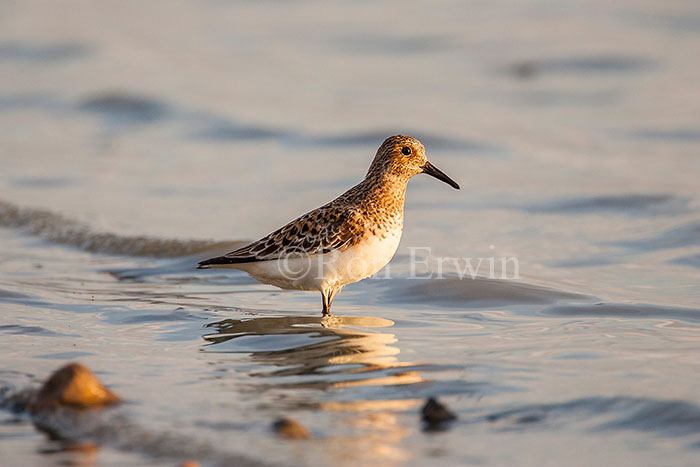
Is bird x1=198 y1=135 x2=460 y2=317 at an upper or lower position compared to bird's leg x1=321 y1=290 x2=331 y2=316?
upper

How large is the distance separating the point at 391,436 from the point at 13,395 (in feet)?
7.27

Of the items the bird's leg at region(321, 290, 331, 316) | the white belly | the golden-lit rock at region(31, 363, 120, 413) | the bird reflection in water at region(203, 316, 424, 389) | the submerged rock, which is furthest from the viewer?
the bird's leg at region(321, 290, 331, 316)

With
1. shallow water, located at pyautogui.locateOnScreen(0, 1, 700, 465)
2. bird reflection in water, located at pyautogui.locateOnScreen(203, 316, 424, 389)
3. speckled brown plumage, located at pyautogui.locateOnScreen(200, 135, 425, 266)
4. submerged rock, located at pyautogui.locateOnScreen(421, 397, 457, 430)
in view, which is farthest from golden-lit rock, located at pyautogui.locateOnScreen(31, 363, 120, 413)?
speckled brown plumage, located at pyautogui.locateOnScreen(200, 135, 425, 266)

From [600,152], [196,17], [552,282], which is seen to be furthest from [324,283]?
[196,17]

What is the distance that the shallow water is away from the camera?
5023 millimetres

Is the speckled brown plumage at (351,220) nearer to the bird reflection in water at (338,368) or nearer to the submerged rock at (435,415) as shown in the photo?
the bird reflection in water at (338,368)

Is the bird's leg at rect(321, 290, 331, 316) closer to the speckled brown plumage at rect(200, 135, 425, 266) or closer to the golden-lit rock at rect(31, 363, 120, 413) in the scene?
the speckled brown plumage at rect(200, 135, 425, 266)

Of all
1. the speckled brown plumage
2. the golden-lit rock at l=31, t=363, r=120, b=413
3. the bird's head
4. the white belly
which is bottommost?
the golden-lit rock at l=31, t=363, r=120, b=413

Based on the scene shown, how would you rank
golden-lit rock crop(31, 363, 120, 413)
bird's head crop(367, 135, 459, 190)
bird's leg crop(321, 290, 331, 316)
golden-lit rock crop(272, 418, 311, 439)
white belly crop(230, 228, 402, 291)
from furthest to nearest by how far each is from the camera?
bird's head crop(367, 135, 459, 190)
bird's leg crop(321, 290, 331, 316)
white belly crop(230, 228, 402, 291)
golden-lit rock crop(31, 363, 120, 413)
golden-lit rock crop(272, 418, 311, 439)

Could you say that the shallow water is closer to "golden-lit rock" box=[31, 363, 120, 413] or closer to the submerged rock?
the submerged rock

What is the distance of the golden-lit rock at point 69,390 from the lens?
4953 millimetres

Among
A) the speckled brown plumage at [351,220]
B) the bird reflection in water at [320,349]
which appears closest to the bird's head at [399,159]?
the speckled brown plumage at [351,220]

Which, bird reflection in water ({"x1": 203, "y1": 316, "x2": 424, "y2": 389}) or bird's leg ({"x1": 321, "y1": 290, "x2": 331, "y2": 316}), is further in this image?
bird's leg ({"x1": 321, "y1": 290, "x2": 331, "y2": 316})

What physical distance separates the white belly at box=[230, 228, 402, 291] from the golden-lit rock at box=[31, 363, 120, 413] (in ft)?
8.55
